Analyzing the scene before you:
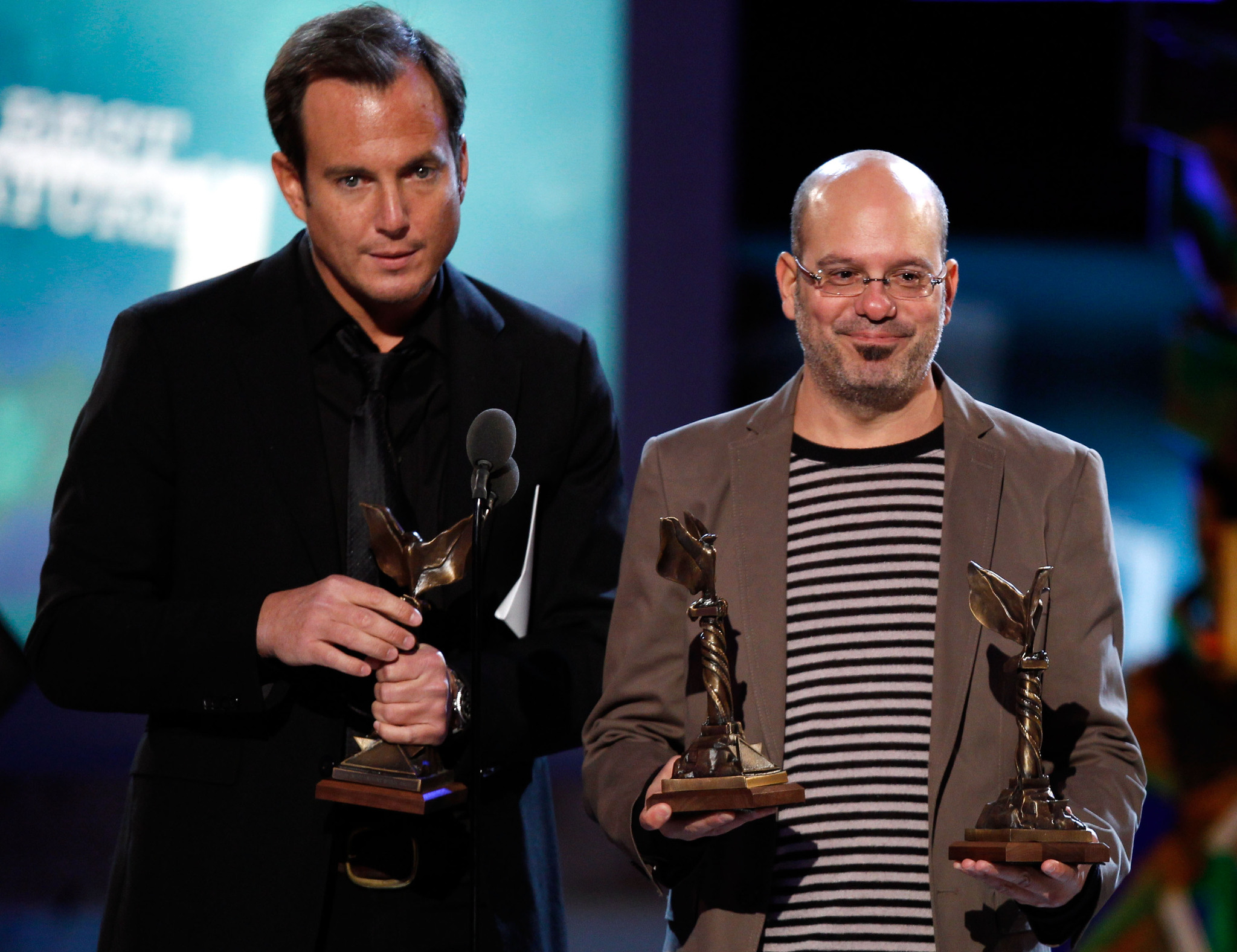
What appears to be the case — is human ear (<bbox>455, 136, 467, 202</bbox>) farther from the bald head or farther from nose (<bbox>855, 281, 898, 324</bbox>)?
nose (<bbox>855, 281, 898, 324</bbox>)

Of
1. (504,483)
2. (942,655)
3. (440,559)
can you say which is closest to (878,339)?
(942,655)

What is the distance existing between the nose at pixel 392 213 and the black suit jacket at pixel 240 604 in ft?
0.79

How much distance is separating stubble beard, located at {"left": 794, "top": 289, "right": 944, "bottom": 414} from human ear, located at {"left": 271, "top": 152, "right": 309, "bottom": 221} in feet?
2.65

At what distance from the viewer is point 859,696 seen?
1873mm

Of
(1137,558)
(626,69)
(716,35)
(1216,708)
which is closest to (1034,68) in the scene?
(716,35)

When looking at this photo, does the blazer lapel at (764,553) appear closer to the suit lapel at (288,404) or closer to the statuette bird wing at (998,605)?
the statuette bird wing at (998,605)

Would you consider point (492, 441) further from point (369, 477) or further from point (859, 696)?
point (859, 696)

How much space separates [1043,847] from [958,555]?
0.49m

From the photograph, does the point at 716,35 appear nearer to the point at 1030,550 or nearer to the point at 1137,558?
the point at 1137,558

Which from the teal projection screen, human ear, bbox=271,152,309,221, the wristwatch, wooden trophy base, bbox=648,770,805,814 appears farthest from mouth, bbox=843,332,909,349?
the teal projection screen

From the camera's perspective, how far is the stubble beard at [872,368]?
1924 millimetres

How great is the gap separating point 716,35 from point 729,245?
0.75 m

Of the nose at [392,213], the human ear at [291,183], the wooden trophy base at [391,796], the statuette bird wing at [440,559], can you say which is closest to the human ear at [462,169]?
the nose at [392,213]

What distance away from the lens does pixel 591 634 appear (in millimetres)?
2135
